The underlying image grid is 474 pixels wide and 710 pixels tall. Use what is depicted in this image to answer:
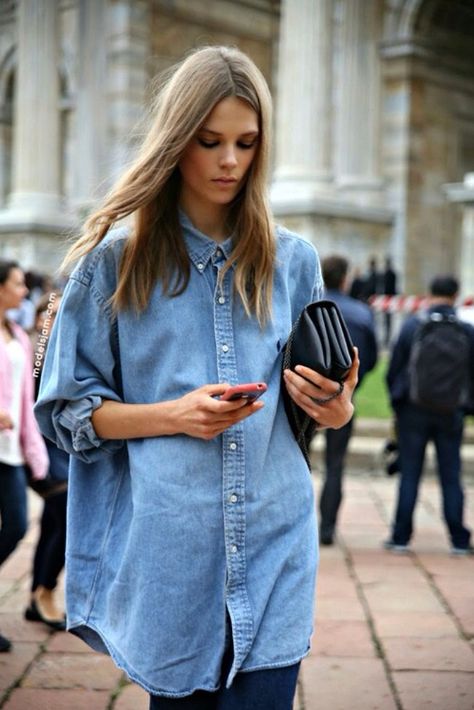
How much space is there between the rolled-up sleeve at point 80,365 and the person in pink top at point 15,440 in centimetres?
277

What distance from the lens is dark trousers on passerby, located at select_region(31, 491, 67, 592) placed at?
5449mm

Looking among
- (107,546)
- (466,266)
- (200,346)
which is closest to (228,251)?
(200,346)

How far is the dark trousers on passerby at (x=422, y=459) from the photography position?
7277mm

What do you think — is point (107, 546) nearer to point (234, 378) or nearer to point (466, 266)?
point (234, 378)

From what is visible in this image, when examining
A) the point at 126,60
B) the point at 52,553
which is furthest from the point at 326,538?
the point at 126,60

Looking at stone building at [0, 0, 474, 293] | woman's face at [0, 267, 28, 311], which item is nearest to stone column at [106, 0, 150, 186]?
stone building at [0, 0, 474, 293]

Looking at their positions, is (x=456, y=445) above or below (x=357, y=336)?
below

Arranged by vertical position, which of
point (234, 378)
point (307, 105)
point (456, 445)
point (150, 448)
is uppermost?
point (307, 105)

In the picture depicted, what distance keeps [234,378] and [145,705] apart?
250 centimetres

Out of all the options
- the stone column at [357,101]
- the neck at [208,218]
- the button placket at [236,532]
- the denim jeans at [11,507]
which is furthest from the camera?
the stone column at [357,101]

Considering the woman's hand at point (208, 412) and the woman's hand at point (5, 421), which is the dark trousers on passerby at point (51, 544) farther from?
the woman's hand at point (208, 412)

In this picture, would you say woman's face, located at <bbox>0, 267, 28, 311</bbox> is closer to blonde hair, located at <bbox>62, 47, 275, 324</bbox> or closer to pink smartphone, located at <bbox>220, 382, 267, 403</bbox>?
blonde hair, located at <bbox>62, 47, 275, 324</bbox>

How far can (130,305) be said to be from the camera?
235 cm

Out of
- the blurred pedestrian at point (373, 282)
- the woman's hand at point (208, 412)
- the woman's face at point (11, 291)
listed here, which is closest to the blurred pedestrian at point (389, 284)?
the blurred pedestrian at point (373, 282)
